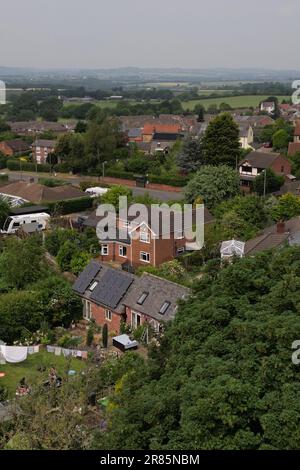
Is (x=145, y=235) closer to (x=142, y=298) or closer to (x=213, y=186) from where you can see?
(x=142, y=298)

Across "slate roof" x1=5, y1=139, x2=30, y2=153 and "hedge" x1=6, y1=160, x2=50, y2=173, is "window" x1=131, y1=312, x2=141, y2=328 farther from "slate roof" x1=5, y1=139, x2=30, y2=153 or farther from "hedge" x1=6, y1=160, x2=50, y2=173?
"slate roof" x1=5, y1=139, x2=30, y2=153

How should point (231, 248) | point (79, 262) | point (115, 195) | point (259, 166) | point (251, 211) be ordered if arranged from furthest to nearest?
point (259, 166), point (115, 195), point (251, 211), point (79, 262), point (231, 248)

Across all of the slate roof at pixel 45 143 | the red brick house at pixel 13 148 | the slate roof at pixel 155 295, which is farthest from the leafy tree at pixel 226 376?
the red brick house at pixel 13 148

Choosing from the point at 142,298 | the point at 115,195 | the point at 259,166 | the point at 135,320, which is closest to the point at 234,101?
the point at 259,166

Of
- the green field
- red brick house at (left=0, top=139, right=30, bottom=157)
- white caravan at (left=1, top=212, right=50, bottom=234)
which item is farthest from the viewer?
the green field

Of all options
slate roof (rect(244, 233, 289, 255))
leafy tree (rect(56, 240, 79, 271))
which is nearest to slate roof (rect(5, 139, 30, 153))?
leafy tree (rect(56, 240, 79, 271))

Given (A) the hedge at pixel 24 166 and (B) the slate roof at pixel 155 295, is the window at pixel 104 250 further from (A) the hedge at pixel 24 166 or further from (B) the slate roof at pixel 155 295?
(A) the hedge at pixel 24 166

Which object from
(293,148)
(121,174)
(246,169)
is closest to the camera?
(246,169)
